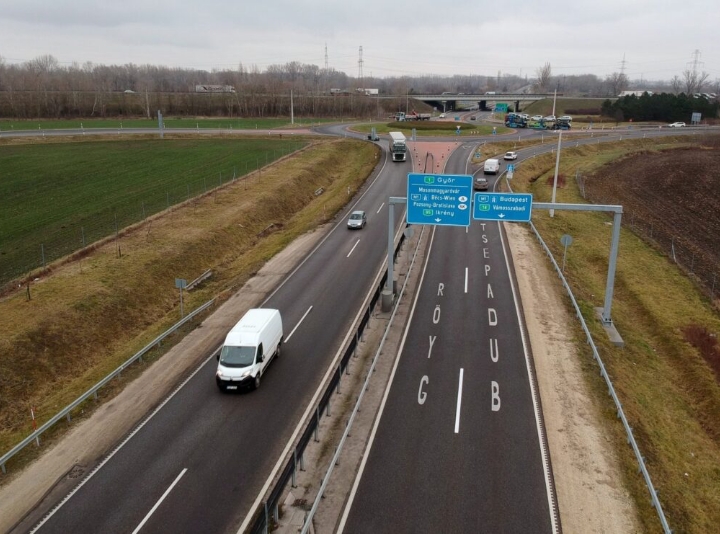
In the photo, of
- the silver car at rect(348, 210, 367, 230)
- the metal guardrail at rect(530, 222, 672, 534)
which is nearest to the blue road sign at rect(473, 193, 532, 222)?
the metal guardrail at rect(530, 222, 672, 534)

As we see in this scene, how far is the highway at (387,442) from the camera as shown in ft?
52.4

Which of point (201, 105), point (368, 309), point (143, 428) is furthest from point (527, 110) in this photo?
point (143, 428)

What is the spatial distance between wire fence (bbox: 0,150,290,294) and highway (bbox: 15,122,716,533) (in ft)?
56.9

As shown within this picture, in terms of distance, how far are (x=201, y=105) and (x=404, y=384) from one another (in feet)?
513

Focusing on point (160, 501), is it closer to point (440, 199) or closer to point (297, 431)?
point (297, 431)

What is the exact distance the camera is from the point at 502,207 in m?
30.0

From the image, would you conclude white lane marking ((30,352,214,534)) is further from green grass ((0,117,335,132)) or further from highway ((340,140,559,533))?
green grass ((0,117,335,132))

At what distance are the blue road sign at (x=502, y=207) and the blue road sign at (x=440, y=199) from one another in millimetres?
697

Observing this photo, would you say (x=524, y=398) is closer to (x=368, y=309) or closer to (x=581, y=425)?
(x=581, y=425)

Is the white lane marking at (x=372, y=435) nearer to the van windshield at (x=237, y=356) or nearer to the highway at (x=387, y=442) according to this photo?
the highway at (x=387, y=442)

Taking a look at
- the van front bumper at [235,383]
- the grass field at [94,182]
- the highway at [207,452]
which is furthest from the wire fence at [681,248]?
the grass field at [94,182]

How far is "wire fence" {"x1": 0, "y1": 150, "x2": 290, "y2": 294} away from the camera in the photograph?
3519 cm

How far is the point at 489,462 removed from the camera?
18.1 m

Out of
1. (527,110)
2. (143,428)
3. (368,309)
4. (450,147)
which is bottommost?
(143,428)
